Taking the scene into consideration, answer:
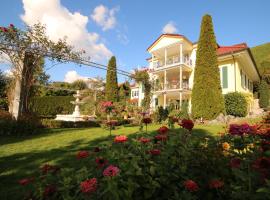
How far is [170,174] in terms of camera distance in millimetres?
1979

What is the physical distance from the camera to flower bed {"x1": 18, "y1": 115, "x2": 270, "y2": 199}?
1584mm

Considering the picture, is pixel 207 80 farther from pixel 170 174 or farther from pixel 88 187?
pixel 88 187

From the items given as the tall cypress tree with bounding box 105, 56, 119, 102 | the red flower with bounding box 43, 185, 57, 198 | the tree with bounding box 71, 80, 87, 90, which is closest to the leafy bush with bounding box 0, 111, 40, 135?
the red flower with bounding box 43, 185, 57, 198

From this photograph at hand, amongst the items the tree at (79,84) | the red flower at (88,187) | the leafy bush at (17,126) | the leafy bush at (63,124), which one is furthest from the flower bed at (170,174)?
the tree at (79,84)

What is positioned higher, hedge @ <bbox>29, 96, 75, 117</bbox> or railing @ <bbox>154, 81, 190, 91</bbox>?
railing @ <bbox>154, 81, 190, 91</bbox>

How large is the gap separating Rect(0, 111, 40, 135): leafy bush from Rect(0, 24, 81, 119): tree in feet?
2.51

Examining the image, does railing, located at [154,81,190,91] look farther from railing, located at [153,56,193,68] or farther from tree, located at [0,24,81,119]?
tree, located at [0,24,81,119]

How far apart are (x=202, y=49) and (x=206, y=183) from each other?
16.3 metres

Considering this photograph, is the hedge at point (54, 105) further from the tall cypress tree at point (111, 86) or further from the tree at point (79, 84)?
the tree at point (79, 84)

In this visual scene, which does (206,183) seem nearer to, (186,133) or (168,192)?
(168,192)

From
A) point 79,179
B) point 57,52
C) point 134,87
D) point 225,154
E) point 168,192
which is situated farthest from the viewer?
point 134,87

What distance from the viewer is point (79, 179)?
5.86 feet

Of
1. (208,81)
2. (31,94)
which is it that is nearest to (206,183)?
(31,94)

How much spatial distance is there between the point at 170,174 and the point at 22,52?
10995 millimetres
